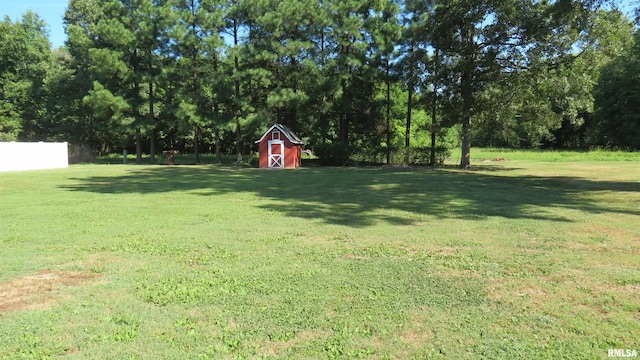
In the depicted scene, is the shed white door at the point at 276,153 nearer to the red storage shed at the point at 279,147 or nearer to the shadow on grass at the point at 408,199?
the red storage shed at the point at 279,147

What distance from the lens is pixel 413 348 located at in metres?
3.41

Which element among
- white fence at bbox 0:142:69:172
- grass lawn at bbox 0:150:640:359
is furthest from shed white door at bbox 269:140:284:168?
grass lawn at bbox 0:150:640:359

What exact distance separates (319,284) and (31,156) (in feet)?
101

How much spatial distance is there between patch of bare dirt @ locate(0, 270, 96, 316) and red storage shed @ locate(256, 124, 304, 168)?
2644 cm

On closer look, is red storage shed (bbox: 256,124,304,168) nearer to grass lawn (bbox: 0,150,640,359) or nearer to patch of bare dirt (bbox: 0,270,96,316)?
grass lawn (bbox: 0,150,640,359)

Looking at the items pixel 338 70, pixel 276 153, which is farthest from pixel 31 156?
pixel 338 70

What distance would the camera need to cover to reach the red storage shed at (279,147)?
104 feet

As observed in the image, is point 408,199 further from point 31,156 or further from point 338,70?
point 31,156

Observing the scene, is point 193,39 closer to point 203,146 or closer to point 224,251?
point 203,146

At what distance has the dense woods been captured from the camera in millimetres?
26109

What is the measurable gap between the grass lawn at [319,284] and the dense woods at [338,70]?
60.5 ft

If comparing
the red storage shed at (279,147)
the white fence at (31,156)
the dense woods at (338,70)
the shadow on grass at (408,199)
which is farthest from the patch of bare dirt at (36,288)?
the white fence at (31,156)

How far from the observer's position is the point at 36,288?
478cm

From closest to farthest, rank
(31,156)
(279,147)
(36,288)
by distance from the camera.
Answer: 1. (36,288)
2. (31,156)
3. (279,147)
